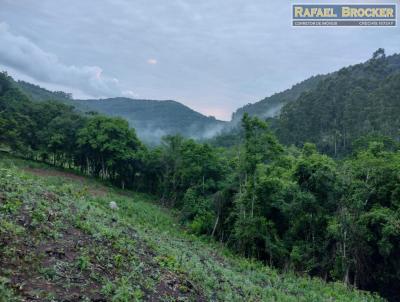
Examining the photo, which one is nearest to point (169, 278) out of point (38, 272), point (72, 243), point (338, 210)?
point (72, 243)

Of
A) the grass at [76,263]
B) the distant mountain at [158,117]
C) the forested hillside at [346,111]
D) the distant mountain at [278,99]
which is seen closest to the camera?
the grass at [76,263]

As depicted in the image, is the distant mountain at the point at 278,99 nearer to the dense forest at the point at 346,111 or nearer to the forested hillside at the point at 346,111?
the dense forest at the point at 346,111

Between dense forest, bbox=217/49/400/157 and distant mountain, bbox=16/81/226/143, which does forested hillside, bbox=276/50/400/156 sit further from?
distant mountain, bbox=16/81/226/143

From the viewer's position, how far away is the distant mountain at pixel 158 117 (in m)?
157

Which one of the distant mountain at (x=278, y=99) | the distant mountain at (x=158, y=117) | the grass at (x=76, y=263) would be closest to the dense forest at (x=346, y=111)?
the grass at (x=76, y=263)

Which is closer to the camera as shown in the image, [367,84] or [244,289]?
[244,289]

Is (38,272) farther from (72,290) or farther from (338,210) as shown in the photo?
(338,210)

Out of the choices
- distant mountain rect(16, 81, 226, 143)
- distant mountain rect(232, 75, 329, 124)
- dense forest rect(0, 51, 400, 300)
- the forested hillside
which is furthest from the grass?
distant mountain rect(16, 81, 226, 143)

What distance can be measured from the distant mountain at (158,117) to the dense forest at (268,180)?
108 m

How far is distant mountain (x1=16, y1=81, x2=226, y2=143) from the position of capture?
156625 millimetres

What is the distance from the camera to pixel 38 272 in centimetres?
593

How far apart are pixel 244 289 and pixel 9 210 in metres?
7.20

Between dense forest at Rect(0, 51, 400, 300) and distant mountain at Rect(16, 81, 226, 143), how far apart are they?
108 meters

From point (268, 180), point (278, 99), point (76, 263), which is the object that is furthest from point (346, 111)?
point (278, 99)
